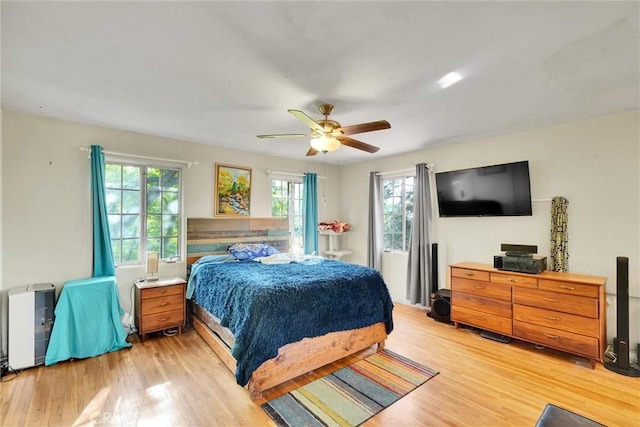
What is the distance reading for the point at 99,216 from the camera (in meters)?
3.31

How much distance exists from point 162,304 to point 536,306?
420 cm

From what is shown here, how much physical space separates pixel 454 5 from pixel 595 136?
2801 mm

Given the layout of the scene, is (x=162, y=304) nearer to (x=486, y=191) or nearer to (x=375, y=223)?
(x=375, y=223)

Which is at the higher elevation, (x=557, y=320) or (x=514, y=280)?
(x=514, y=280)

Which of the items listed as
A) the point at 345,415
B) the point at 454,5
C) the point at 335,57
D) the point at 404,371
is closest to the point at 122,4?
the point at 335,57

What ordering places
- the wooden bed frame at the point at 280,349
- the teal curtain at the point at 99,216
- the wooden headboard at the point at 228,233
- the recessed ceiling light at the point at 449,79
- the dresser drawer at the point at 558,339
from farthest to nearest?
the wooden headboard at the point at 228,233, the teal curtain at the point at 99,216, the dresser drawer at the point at 558,339, the wooden bed frame at the point at 280,349, the recessed ceiling light at the point at 449,79

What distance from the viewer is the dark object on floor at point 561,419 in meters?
2.00

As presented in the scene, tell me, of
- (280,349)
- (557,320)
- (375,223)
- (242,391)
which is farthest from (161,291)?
(557,320)

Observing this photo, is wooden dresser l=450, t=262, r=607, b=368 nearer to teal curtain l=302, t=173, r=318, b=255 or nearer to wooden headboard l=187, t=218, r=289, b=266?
teal curtain l=302, t=173, r=318, b=255

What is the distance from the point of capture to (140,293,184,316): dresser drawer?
10.9 feet

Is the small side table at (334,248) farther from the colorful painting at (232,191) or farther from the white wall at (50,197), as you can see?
the white wall at (50,197)

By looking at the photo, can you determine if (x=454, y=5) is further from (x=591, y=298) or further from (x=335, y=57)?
(x=591, y=298)

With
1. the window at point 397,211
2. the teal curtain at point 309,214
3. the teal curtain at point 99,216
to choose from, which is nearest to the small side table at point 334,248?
the teal curtain at point 309,214

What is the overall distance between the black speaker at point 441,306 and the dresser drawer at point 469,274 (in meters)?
0.41
